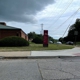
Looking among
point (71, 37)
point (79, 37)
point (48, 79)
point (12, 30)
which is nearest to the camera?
point (48, 79)

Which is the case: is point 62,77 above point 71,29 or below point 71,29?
below

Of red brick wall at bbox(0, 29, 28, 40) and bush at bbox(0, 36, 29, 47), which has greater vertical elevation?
red brick wall at bbox(0, 29, 28, 40)

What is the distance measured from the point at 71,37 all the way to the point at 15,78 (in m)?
101

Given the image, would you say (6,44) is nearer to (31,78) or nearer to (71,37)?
(31,78)

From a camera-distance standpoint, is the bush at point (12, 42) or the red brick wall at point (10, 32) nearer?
the bush at point (12, 42)

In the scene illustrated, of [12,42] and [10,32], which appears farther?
[10,32]

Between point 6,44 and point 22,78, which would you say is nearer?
point 22,78

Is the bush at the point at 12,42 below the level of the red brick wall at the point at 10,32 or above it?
below

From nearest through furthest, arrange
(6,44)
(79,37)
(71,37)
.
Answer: (6,44)
(79,37)
(71,37)

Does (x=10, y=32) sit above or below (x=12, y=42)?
above

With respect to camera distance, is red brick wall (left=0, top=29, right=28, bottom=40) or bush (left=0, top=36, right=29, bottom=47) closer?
bush (left=0, top=36, right=29, bottom=47)

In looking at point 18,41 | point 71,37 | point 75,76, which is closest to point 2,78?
point 75,76

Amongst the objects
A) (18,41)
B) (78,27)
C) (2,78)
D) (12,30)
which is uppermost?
(78,27)

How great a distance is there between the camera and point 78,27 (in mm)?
90875
